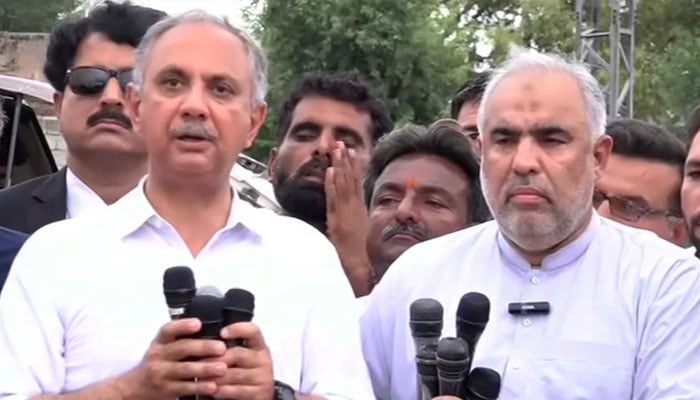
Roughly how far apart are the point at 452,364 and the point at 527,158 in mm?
898

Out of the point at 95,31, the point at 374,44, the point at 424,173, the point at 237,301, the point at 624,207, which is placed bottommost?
the point at 374,44

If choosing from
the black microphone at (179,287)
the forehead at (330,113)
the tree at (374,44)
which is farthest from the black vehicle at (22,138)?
the tree at (374,44)

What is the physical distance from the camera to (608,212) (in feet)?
16.0

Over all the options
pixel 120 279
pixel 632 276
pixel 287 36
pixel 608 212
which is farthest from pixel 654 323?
pixel 287 36

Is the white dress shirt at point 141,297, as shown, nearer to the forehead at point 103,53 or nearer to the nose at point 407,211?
the nose at point 407,211

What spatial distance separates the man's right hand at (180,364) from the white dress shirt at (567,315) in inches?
36.3

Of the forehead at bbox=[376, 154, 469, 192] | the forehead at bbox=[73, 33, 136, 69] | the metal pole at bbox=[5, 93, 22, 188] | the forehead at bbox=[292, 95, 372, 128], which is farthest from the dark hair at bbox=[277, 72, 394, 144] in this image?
the metal pole at bbox=[5, 93, 22, 188]

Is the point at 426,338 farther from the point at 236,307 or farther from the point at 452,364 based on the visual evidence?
the point at 236,307

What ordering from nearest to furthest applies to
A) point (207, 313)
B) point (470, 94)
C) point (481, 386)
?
point (207, 313) → point (481, 386) → point (470, 94)

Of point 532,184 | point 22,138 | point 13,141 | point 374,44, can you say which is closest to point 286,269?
point 532,184

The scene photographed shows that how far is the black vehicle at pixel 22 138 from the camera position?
7086mm

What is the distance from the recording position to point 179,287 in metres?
2.59

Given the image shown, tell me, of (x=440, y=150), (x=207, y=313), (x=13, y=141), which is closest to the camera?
(x=207, y=313)

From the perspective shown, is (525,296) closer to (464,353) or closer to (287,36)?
(464,353)
